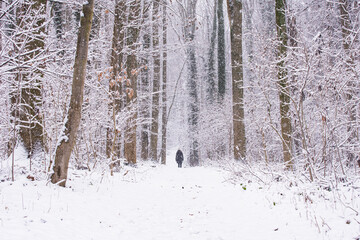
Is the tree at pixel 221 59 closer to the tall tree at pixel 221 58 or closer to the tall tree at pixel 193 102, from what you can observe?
the tall tree at pixel 221 58

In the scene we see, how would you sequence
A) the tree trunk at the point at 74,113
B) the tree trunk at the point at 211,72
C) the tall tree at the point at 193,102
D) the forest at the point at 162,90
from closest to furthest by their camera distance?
1. the forest at the point at 162,90
2. the tree trunk at the point at 74,113
3. the tall tree at the point at 193,102
4. the tree trunk at the point at 211,72

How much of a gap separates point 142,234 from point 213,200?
7.85 ft

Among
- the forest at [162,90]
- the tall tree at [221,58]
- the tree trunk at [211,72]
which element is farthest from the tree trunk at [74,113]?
the tree trunk at [211,72]

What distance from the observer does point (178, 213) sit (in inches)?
197

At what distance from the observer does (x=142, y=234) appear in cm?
379

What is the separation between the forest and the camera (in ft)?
17.8

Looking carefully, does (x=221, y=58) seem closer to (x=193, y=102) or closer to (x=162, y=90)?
(x=193, y=102)

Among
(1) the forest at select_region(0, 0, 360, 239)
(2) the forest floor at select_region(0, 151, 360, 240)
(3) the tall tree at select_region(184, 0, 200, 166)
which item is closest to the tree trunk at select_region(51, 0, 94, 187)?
(1) the forest at select_region(0, 0, 360, 239)

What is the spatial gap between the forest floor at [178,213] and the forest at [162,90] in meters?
0.10

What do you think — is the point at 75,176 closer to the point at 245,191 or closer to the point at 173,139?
the point at 245,191

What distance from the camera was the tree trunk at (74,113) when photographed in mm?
5578

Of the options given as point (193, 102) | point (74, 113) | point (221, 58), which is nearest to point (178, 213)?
point (74, 113)

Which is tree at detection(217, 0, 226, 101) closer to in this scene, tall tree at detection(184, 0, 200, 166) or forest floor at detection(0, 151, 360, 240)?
tall tree at detection(184, 0, 200, 166)

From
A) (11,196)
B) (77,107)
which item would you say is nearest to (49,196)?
(11,196)
